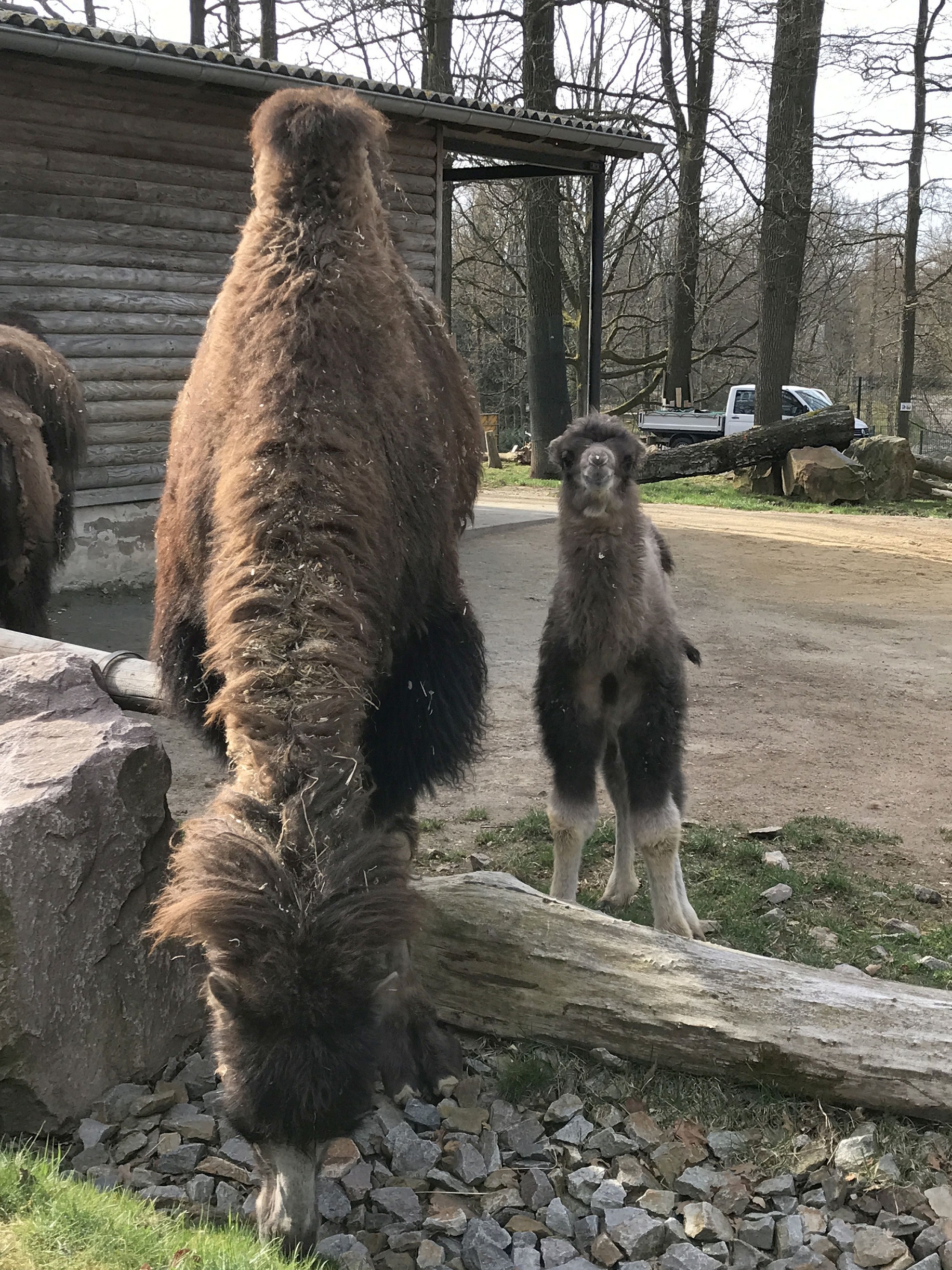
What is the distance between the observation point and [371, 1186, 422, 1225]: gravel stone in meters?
2.94

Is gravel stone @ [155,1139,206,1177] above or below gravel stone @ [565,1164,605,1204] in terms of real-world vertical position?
above

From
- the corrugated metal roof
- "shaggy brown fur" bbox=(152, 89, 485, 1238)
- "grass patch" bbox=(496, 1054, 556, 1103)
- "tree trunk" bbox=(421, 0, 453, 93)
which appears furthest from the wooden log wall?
"tree trunk" bbox=(421, 0, 453, 93)

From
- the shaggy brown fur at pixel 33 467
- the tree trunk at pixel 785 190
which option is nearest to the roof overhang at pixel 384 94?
the shaggy brown fur at pixel 33 467

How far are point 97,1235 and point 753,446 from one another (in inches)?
679

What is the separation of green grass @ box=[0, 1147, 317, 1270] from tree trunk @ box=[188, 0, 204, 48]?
22.4m

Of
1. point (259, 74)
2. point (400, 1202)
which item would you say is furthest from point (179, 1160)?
point (259, 74)

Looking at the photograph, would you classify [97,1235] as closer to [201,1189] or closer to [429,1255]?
[201,1189]

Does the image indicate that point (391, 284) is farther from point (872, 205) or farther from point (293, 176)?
point (872, 205)

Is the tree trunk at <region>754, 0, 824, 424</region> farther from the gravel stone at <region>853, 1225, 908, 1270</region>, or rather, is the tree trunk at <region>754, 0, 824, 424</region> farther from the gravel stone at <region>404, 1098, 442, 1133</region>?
the gravel stone at <region>853, 1225, 908, 1270</region>

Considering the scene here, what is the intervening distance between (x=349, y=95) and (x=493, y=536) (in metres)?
9.81

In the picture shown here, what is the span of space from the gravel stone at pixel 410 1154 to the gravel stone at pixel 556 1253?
437 millimetres

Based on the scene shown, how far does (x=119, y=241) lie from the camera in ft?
32.0

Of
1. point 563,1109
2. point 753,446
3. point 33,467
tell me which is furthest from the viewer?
point 753,446

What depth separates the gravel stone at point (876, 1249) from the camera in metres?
2.74
